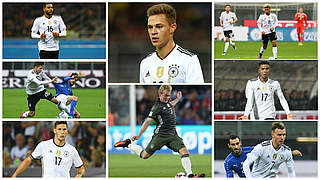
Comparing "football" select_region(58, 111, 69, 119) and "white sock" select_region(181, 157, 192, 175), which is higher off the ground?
"football" select_region(58, 111, 69, 119)

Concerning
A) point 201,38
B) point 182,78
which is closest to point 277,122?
point 182,78

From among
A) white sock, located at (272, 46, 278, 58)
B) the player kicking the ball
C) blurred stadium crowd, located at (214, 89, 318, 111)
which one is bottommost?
the player kicking the ball

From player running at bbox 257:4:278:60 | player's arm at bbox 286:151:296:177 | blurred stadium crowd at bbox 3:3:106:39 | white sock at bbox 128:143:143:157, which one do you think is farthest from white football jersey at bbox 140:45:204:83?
blurred stadium crowd at bbox 3:3:106:39

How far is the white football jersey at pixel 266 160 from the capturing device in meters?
7.93

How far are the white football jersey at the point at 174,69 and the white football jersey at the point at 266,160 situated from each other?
1.19 metres

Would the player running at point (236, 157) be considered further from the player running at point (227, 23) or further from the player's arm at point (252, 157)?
the player running at point (227, 23)

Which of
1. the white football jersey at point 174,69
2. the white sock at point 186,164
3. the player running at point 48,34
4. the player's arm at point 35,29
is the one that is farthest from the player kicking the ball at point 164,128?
the player's arm at point 35,29

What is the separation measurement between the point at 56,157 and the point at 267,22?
3.15 metres

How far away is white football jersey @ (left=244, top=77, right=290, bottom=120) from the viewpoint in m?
7.89

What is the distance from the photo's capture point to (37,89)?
7848 mm

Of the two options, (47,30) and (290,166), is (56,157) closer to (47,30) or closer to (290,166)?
(47,30)

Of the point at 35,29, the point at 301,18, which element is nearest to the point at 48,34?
the point at 35,29

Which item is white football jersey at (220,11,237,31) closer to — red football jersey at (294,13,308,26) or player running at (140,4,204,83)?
player running at (140,4,204,83)

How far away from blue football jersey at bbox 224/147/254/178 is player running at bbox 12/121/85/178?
6.28 feet
